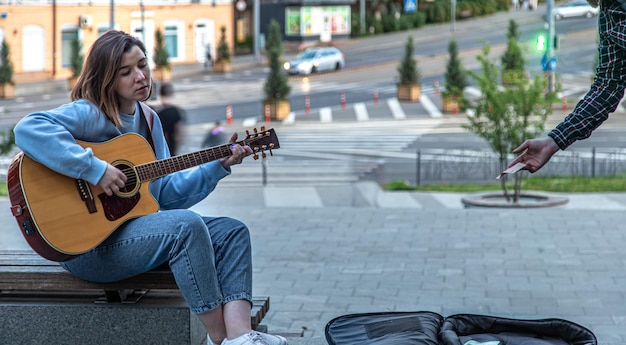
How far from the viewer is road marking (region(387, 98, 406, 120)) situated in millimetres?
36400

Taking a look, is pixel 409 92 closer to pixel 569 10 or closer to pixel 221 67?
pixel 221 67

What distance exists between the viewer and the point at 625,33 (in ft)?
13.6

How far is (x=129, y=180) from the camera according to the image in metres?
4.69

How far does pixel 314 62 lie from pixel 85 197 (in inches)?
1799

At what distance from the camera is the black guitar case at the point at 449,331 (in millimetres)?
4832

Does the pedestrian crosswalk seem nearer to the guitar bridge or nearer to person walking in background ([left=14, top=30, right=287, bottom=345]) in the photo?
Answer: person walking in background ([left=14, top=30, right=287, bottom=345])

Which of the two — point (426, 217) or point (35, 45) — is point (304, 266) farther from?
point (35, 45)

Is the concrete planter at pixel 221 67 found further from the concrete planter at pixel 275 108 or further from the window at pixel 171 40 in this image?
the concrete planter at pixel 275 108

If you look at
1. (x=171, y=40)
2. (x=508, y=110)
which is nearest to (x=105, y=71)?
(x=508, y=110)

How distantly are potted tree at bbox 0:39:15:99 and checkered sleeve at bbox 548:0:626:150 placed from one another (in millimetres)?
38380

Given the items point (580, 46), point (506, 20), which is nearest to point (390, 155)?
point (580, 46)

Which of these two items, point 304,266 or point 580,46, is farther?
point 580,46

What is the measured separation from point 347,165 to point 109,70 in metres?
18.1

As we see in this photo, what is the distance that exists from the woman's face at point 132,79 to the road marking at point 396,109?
31.2 metres
